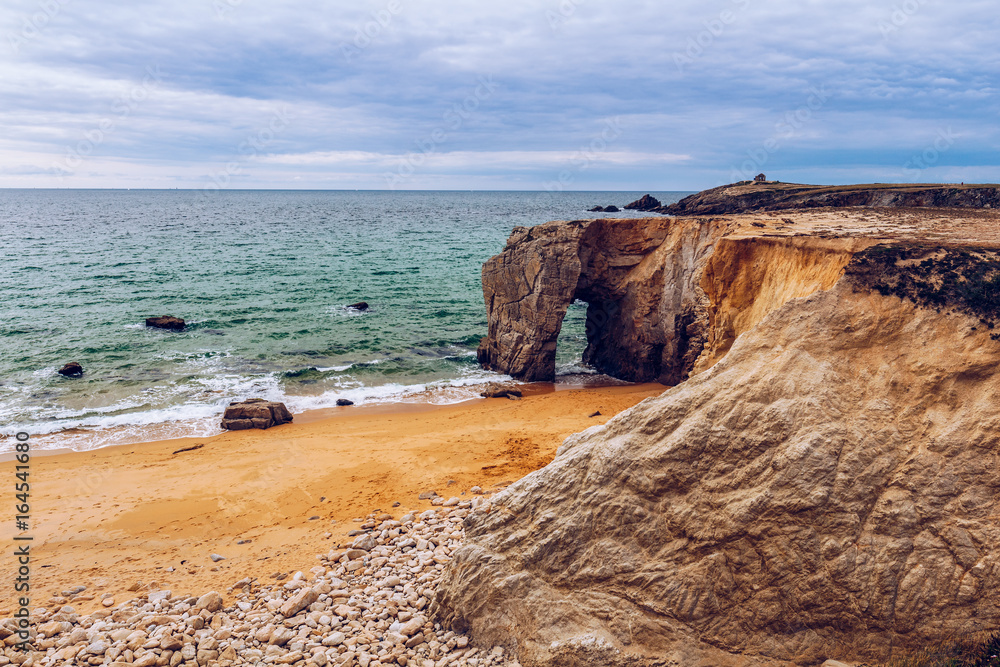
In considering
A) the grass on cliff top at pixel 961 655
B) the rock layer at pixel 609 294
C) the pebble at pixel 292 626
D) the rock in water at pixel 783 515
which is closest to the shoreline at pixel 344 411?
the rock layer at pixel 609 294

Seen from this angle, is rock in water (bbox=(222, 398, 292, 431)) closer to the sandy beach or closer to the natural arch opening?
the sandy beach

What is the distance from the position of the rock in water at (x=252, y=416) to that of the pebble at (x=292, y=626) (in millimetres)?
9702

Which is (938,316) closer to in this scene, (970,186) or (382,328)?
(382,328)

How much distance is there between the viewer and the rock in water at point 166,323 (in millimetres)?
33000

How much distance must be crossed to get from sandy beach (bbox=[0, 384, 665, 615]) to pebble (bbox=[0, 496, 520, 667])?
35.4 inches

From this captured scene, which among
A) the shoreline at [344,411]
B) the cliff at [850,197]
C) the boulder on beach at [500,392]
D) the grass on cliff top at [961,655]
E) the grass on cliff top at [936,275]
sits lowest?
the shoreline at [344,411]

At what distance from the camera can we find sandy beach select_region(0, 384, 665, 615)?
11.8 m

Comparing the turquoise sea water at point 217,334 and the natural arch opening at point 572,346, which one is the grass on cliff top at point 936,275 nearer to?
the turquoise sea water at point 217,334

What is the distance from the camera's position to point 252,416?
67.4 feet

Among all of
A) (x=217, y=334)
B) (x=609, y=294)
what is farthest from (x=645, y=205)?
(x=217, y=334)

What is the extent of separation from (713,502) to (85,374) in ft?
88.4

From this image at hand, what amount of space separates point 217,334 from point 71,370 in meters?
7.63

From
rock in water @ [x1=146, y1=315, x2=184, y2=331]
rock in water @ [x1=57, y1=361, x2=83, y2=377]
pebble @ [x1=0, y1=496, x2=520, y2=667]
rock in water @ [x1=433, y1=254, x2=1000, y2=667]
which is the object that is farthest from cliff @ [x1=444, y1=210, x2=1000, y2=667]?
rock in water @ [x1=146, y1=315, x2=184, y2=331]

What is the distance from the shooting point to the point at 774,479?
7922 millimetres
